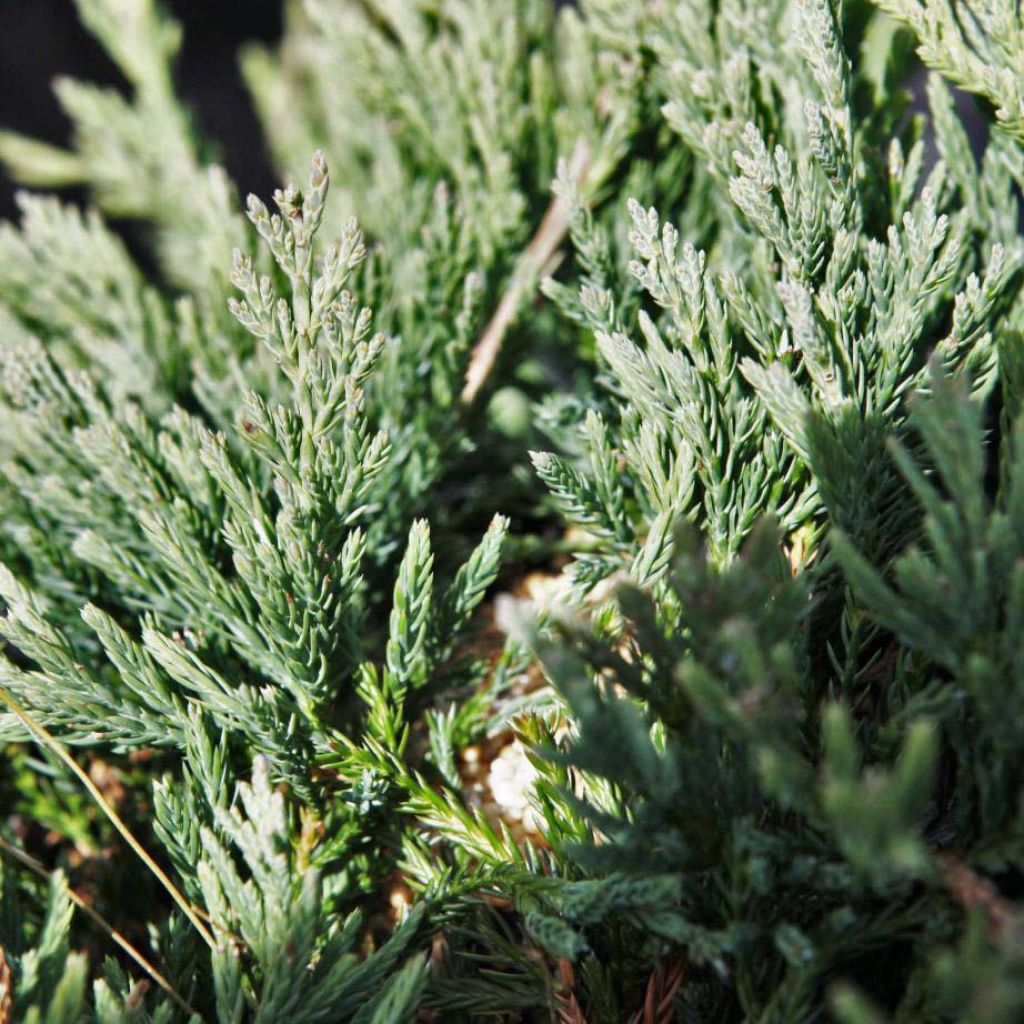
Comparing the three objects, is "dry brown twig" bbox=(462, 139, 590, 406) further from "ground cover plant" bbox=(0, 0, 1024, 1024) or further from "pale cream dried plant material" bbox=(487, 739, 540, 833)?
"pale cream dried plant material" bbox=(487, 739, 540, 833)

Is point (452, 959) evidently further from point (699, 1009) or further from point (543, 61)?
point (543, 61)

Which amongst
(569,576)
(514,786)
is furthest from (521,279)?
(514,786)

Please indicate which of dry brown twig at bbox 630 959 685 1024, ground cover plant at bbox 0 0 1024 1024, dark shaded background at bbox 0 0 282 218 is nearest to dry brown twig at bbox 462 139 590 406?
Result: ground cover plant at bbox 0 0 1024 1024

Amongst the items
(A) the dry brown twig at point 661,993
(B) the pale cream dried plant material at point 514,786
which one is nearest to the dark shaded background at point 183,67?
(B) the pale cream dried plant material at point 514,786

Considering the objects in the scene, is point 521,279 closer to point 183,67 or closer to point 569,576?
point 569,576

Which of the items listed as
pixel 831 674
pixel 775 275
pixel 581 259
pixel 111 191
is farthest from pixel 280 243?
pixel 111 191

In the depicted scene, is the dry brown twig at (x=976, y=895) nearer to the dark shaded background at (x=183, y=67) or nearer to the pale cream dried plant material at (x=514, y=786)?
the pale cream dried plant material at (x=514, y=786)
